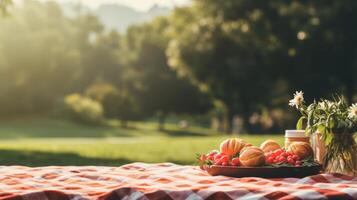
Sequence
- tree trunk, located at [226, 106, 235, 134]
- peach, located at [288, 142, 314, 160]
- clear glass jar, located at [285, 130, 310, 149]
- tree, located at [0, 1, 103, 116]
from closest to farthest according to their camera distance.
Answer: peach, located at [288, 142, 314, 160], clear glass jar, located at [285, 130, 310, 149], tree trunk, located at [226, 106, 235, 134], tree, located at [0, 1, 103, 116]

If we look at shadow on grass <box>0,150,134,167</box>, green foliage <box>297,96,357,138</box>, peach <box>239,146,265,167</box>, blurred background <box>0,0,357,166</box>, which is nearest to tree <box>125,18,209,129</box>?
blurred background <box>0,0,357,166</box>

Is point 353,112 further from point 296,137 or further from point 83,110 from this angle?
point 83,110

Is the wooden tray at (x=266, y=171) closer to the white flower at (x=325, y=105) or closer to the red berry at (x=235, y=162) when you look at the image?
the red berry at (x=235, y=162)

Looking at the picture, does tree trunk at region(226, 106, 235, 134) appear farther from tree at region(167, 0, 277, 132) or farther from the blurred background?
tree at region(167, 0, 277, 132)

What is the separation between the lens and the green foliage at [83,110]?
164ft

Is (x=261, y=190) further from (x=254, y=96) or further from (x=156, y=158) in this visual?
(x=254, y=96)

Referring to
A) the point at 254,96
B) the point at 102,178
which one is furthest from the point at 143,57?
the point at 102,178

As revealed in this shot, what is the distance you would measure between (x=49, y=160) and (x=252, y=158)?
451 inches

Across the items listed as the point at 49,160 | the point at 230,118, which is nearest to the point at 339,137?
the point at 49,160

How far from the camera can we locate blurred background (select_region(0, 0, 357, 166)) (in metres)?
24.1

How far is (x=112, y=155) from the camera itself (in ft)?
54.8

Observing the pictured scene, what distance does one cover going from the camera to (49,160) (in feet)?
49.2

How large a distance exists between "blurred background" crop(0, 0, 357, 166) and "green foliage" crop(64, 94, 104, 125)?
0.08 meters

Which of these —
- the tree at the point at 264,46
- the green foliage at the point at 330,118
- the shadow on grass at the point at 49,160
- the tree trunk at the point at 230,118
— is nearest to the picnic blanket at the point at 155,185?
the green foliage at the point at 330,118
